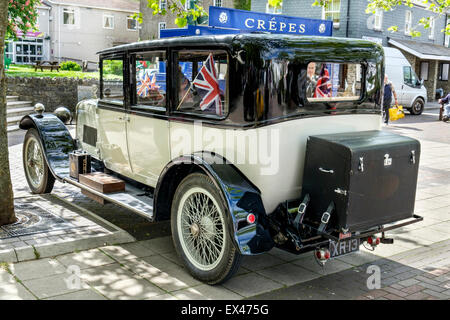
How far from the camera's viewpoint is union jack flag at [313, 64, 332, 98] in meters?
4.69

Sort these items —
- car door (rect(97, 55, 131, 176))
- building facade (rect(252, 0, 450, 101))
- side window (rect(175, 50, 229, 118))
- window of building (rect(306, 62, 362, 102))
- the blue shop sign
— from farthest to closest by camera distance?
building facade (rect(252, 0, 450, 101))
car door (rect(97, 55, 131, 176))
the blue shop sign
window of building (rect(306, 62, 362, 102))
side window (rect(175, 50, 229, 118))

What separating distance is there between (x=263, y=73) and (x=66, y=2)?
4301 centimetres

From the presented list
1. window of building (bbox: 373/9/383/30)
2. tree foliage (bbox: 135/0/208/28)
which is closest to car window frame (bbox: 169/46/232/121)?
tree foliage (bbox: 135/0/208/28)

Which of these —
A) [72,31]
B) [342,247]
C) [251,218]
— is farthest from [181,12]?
[72,31]

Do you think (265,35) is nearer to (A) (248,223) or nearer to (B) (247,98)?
(B) (247,98)

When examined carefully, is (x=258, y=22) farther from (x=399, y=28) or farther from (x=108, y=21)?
(x=108, y=21)

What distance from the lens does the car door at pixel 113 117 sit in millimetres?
5672

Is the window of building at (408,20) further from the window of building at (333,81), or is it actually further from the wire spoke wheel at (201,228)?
the wire spoke wheel at (201,228)

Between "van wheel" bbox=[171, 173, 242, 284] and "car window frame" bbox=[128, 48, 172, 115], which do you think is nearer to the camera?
"van wheel" bbox=[171, 173, 242, 284]

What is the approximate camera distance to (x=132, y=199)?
516 cm

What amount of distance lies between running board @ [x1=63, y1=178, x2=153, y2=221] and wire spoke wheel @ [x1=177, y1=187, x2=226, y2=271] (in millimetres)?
416

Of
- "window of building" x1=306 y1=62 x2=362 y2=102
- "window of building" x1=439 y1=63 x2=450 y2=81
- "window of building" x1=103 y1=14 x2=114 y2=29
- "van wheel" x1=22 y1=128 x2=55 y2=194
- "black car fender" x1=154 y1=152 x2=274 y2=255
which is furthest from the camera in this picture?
"window of building" x1=103 y1=14 x2=114 y2=29

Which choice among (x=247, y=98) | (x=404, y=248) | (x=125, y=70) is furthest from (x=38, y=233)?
(x=404, y=248)

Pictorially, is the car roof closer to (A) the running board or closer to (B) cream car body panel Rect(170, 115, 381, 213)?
(B) cream car body panel Rect(170, 115, 381, 213)
